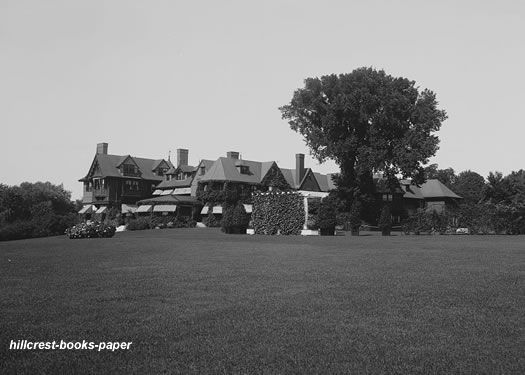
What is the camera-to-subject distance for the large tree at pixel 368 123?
5538 cm

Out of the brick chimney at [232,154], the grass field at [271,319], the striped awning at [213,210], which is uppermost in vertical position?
the brick chimney at [232,154]

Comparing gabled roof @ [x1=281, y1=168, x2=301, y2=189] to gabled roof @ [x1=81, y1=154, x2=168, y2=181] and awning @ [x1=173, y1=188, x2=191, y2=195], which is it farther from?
gabled roof @ [x1=81, y1=154, x2=168, y2=181]

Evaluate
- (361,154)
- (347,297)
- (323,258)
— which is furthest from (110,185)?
(347,297)

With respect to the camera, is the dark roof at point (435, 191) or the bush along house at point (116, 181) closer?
the bush along house at point (116, 181)

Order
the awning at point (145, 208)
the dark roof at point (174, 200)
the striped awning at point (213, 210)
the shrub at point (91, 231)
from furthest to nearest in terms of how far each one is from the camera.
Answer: the awning at point (145, 208) < the dark roof at point (174, 200) < the striped awning at point (213, 210) < the shrub at point (91, 231)

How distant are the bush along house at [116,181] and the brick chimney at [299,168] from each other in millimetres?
20475

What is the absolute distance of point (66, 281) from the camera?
13.9 m

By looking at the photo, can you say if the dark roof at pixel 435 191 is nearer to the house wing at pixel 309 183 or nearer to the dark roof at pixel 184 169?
the house wing at pixel 309 183

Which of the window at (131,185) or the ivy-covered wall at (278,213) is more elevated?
the window at (131,185)

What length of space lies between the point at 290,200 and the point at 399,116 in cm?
1754

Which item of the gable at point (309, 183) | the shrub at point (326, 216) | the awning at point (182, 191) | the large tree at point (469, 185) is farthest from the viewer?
the large tree at point (469, 185)

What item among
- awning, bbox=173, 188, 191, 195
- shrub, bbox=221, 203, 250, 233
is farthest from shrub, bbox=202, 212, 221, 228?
shrub, bbox=221, 203, 250, 233

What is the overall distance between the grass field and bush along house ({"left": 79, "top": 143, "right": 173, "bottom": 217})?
68142 mm

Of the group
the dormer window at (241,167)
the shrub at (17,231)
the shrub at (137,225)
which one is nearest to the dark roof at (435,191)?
the dormer window at (241,167)
